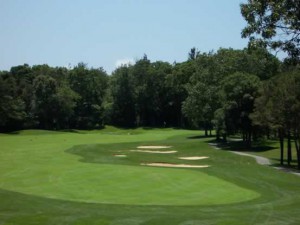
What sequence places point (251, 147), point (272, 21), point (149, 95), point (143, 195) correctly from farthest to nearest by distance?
point (149, 95) → point (251, 147) → point (143, 195) → point (272, 21)

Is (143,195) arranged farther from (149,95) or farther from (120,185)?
(149,95)

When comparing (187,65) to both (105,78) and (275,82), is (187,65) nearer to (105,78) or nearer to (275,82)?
(105,78)

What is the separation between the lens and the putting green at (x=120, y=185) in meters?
22.5

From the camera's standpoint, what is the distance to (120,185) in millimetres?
26234

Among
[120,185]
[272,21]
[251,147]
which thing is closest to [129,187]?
[120,185]

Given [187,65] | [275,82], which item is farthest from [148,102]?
[275,82]

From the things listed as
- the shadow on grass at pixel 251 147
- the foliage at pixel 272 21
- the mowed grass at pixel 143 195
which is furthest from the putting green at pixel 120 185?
the shadow on grass at pixel 251 147

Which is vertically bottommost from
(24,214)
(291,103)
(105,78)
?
(24,214)

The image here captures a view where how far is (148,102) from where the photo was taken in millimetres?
123188

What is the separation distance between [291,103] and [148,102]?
8723 cm

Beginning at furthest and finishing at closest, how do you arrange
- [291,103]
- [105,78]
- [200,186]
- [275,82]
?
[105,78], [275,82], [291,103], [200,186]

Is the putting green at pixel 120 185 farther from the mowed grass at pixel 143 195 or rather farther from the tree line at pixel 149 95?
the tree line at pixel 149 95

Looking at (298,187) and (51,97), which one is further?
(51,97)

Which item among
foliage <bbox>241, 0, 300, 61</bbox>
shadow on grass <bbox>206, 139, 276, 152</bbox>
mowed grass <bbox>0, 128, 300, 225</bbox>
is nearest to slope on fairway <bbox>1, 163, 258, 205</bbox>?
mowed grass <bbox>0, 128, 300, 225</bbox>
